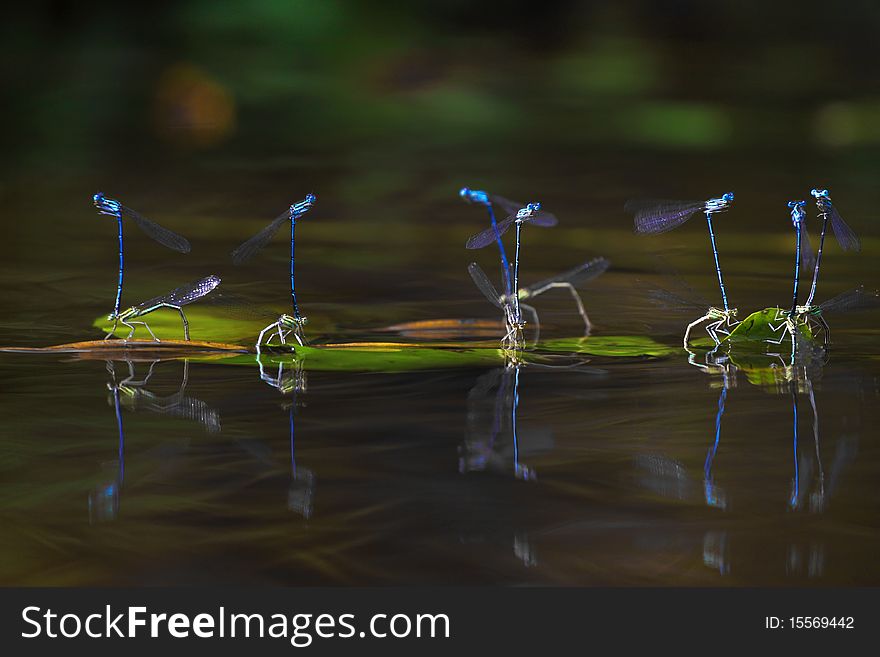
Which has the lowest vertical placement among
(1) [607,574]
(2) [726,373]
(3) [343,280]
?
(1) [607,574]

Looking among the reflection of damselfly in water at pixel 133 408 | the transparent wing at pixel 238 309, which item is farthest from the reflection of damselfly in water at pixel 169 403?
the transparent wing at pixel 238 309

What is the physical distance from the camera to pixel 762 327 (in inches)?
96.3

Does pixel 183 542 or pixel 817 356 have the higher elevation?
pixel 817 356

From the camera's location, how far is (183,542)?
1.44 metres

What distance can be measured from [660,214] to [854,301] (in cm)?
44

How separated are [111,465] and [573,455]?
672 millimetres

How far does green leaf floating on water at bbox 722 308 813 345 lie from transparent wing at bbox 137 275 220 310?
1067 mm

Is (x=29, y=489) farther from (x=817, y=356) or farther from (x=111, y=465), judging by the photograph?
(x=817, y=356)

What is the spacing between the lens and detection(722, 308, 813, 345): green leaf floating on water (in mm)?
2434

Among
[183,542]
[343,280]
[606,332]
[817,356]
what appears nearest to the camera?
[183,542]

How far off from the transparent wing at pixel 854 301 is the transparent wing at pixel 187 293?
50.3 inches

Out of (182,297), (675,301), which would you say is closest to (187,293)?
(182,297)

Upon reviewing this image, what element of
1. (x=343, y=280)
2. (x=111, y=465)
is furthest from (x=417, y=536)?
(x=343, y=280)

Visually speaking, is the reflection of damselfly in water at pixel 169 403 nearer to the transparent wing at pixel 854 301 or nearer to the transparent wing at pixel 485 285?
the transparent wing at pixel 485 285
